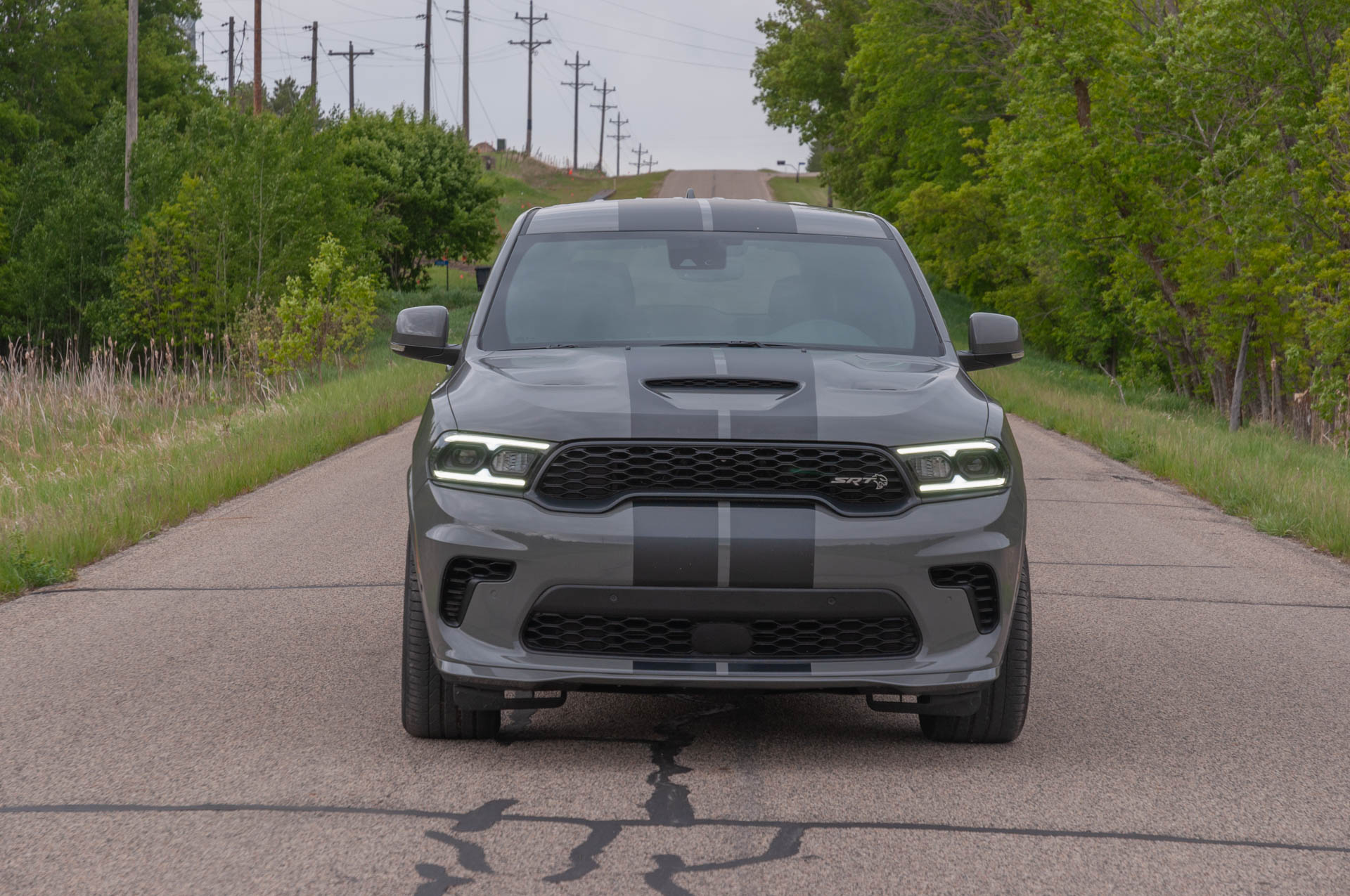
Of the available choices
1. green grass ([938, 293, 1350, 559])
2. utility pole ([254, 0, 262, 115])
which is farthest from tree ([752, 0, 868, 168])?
green grass ([938, 293, 1350, 559])

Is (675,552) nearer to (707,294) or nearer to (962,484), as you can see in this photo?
(962,484)

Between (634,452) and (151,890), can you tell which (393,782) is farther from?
(634,452)

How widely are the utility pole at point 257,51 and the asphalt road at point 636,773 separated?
36.1 metres

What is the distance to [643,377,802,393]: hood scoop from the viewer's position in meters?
4.67

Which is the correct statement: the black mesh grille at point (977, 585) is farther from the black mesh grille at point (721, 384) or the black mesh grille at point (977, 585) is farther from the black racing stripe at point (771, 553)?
the black mesh grille at point (721, 384)

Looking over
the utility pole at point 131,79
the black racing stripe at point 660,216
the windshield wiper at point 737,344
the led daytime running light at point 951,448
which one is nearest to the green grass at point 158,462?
the black racing stripe at point 660,216

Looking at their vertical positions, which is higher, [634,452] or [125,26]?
[125,26]

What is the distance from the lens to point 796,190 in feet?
330

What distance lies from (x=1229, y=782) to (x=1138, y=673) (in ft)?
5.00

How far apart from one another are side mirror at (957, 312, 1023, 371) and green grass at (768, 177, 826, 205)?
8409 cm

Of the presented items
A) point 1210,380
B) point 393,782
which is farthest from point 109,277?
point 393,782

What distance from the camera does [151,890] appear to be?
3541mm

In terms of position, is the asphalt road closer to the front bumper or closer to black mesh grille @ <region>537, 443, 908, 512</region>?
the front bumper

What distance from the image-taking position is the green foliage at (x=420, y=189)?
174 feet
